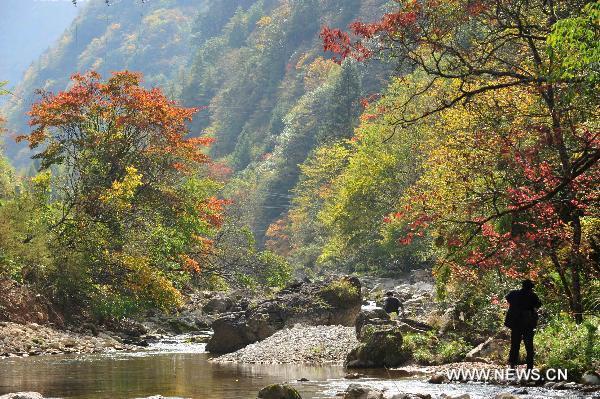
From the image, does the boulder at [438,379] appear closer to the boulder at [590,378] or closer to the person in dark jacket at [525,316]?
the person in dark jacket at [525,316]

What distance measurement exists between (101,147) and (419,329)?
752 inches

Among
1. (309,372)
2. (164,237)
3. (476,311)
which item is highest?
(164,237)

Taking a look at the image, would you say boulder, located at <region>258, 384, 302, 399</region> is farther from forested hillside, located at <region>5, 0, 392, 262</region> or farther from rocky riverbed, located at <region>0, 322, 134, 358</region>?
forested hillside, located at <region>5, 0, 392, 262</region>

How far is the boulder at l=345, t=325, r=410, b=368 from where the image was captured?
62.8 feet

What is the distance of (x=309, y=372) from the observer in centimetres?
1869

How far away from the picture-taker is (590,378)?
45.0 ft

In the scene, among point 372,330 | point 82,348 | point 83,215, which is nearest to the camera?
point 372,330

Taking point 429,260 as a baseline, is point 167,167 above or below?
above

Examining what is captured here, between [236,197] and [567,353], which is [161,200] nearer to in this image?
[567,353]

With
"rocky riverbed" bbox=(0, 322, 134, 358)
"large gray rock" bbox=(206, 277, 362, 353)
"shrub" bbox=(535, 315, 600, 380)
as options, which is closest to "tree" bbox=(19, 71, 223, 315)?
"rocky riverbed" bbox=(0, 322, 134, 358)

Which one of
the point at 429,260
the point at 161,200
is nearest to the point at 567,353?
the point at 161,200

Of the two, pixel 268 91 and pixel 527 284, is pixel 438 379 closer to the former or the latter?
pixel 527 284

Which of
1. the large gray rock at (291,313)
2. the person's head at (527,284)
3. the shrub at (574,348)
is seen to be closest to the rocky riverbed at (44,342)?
the large gray rock at (291,313)

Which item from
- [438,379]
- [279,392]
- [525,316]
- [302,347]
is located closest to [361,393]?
[279,392]
